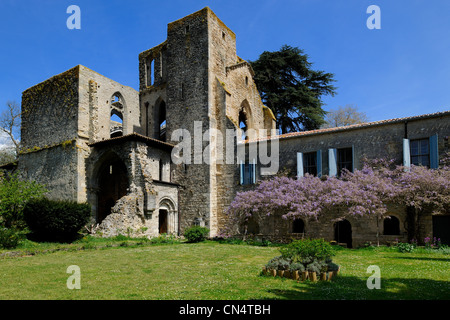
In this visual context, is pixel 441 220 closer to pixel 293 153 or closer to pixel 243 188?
pixel 293 153

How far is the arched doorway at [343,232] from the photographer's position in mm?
17766

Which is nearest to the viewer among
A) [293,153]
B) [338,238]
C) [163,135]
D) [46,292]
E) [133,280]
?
[46,292]

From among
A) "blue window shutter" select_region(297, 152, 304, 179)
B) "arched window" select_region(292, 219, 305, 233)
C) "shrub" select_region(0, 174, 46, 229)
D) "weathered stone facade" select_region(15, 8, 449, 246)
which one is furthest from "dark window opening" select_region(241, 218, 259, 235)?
"shrub" select_region(0, 174, 46, 229)

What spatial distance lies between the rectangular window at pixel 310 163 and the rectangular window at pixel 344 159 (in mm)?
1295

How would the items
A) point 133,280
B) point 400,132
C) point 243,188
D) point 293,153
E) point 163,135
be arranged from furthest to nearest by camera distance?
point 163,135, point 243,188, point 293,153, point 400,132, point 133,280

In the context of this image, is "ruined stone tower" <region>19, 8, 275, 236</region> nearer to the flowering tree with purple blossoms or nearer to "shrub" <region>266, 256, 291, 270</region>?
the flowering tree with purple blossoms

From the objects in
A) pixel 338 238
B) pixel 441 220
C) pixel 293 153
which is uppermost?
pixel 293 153

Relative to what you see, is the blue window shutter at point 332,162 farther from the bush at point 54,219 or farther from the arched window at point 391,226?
the bush at point 54,219

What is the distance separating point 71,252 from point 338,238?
13070 millimetres

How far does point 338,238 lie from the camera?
703 inches

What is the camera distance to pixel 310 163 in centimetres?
1880

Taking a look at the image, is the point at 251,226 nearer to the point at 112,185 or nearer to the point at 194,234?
the point at 194,234

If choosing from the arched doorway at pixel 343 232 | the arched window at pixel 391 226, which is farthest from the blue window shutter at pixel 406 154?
the arched doorway at pixel 343 232

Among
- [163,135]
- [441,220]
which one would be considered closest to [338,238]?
[441,220]
